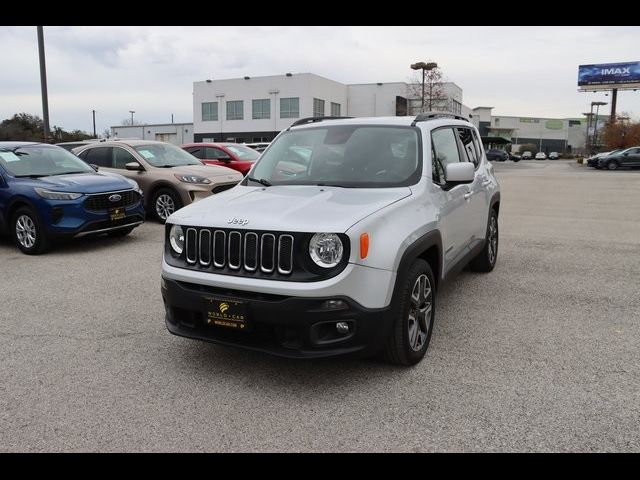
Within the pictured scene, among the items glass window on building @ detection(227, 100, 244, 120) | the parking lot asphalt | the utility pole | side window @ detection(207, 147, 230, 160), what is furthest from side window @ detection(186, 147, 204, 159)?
glass window on building @ detection(227, 100, 244, 120)

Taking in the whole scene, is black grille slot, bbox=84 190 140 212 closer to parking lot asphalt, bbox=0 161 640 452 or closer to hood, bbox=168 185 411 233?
parking lot asphalt, bbox=0 161 640 452

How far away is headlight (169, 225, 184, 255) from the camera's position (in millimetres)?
3926

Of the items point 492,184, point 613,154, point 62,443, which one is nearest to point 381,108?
point 613,154

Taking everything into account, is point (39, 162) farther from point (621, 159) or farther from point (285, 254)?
point (621, 159)

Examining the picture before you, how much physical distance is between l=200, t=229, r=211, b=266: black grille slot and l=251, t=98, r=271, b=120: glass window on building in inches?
2515

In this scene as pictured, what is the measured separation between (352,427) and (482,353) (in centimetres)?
151

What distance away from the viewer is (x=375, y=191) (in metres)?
4.12

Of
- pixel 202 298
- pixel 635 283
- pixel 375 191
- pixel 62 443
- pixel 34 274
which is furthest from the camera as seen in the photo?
pixel 34 274

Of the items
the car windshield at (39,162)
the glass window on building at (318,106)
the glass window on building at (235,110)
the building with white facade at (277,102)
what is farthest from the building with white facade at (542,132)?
the car windshield at (39,162)

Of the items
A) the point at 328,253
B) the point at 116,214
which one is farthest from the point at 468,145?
the point at 116,214

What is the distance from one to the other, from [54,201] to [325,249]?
232 inches

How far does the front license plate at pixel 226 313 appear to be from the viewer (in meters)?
3.47
